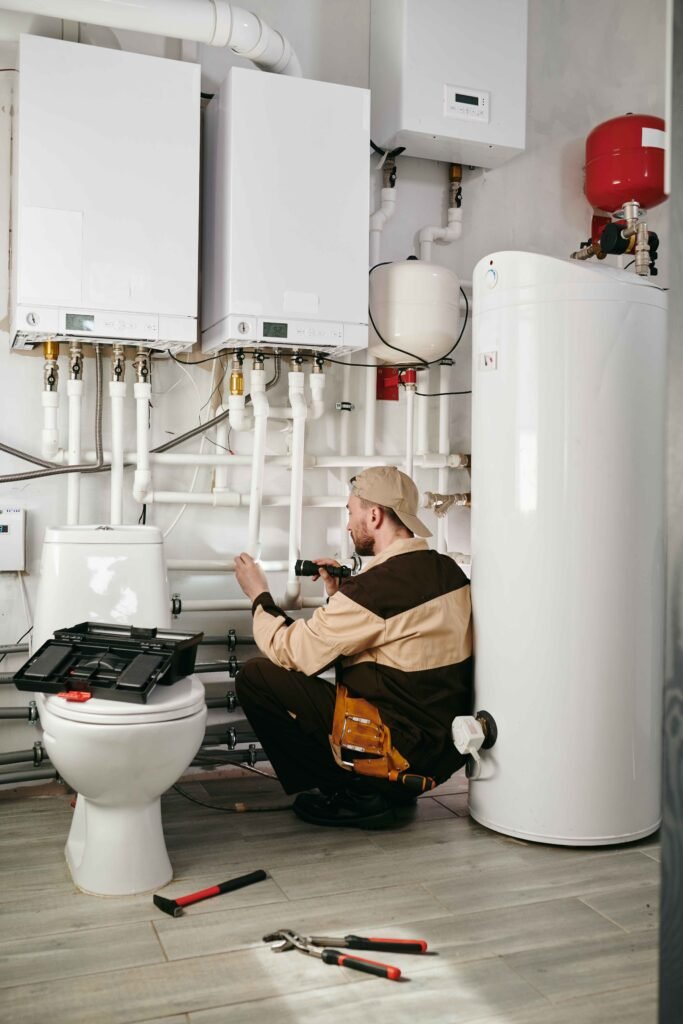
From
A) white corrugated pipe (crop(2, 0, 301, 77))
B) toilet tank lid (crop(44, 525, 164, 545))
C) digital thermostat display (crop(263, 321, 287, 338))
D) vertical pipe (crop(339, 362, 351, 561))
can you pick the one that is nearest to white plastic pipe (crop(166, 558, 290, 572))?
vertical pipe (crop(339, 362, 351, 561))

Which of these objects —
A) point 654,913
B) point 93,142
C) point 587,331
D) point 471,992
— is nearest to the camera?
point 471,992

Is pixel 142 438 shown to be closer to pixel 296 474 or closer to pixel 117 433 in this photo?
pixel 117 433

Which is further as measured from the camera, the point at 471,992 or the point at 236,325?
the point at 236,325

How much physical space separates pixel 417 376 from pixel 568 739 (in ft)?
4.79

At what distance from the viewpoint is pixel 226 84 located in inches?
110

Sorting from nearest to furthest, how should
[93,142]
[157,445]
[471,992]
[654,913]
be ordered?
1. [471,992]
2. [654,913]
3. [93,142]
4. [157,445]

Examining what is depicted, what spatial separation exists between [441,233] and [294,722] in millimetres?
1828

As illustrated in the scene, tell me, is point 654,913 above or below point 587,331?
below

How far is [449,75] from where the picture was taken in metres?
3.14

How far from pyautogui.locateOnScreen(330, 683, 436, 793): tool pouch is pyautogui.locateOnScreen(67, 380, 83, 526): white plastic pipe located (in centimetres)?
103

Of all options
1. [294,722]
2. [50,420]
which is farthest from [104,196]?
[294,722]

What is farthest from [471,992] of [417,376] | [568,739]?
[417,376]

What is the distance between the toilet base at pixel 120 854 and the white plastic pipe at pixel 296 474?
3.29 feet

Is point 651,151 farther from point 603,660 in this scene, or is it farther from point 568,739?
point 568,739
